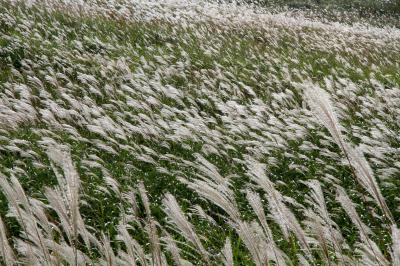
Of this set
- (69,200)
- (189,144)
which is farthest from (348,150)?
(189,144)

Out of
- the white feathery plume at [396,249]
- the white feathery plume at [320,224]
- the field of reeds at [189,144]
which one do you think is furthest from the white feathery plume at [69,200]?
the white feathery plume at [396,249]

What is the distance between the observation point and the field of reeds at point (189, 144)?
2.06 metres

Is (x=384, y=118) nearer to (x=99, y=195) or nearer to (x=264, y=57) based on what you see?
(x=99, y=195)

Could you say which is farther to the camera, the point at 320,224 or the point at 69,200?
the point at 320,224

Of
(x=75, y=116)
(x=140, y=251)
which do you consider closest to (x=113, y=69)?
(x=75, y=116)

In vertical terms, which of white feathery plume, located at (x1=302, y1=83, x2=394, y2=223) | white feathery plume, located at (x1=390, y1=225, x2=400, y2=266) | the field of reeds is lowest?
the field of reeds

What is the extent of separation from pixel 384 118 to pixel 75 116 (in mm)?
4300

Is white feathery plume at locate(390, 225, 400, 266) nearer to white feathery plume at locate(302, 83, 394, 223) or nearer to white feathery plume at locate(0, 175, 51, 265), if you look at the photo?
white feathery plume at locate(302, 83, 394, 223)

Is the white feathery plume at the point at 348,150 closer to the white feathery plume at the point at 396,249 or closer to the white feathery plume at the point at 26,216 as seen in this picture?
the white feathery plume at the point at 396,249

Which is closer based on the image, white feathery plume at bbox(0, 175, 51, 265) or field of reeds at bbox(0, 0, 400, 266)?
white feathery plume at bbox(0, 175, 51, 265)

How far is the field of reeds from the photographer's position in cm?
206

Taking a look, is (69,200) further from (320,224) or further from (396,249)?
(396,249)

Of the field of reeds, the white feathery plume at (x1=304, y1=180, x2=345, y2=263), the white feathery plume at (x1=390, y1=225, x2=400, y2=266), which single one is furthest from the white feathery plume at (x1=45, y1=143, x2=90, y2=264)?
the white feathery plume at (x1=390, y1=225, x2=400, y2=266)

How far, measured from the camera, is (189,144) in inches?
234
